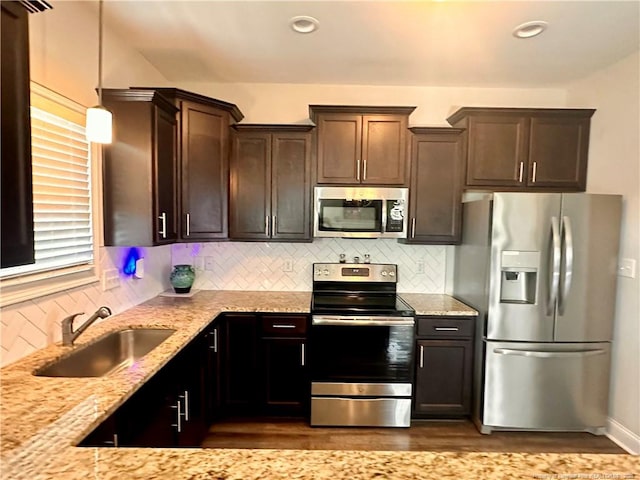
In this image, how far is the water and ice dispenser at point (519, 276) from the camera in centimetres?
262

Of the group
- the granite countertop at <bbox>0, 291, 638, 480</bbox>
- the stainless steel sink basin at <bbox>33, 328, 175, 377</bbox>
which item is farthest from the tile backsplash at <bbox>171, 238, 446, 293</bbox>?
the granite countertop at <bbox>0, 291, 638, 480</bbox>

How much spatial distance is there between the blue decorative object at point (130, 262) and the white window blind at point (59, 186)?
0.37 meters

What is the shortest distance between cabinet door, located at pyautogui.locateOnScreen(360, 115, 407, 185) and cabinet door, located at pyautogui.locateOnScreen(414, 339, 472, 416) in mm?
1382

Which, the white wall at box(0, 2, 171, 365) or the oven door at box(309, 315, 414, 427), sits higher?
the white wall at box(0, 2, 171, 365)

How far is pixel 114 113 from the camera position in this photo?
2297mm

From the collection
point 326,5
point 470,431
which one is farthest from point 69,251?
point 470,431

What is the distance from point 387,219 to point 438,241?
1.61 ft

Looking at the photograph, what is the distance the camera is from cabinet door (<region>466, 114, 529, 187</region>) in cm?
305

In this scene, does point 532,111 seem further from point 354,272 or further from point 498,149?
point 354,272

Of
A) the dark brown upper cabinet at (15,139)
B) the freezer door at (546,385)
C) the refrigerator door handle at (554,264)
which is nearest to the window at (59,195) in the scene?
the dark brown upper cabinet at (15,139)

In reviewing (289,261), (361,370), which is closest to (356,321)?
(361,370)

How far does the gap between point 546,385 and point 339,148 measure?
7.83 ft

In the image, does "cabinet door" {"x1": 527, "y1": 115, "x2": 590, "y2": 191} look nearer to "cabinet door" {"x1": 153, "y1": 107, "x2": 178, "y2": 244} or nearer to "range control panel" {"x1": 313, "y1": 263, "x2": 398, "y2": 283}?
"range control panel" {"x1": 313, "y1": 263, "x2": 398, "y2": 283}

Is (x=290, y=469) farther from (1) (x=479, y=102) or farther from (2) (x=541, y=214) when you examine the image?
(1) (x=479, y=102)
